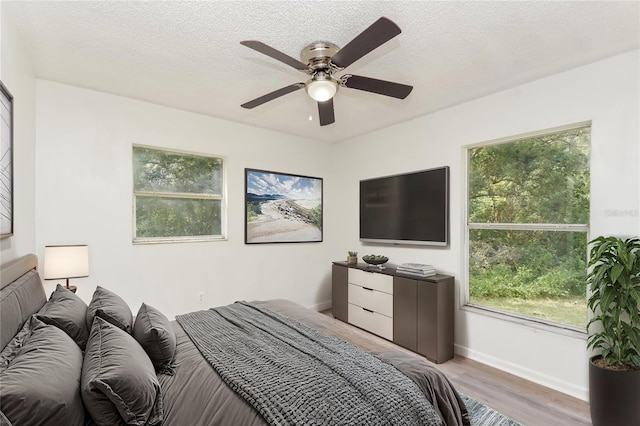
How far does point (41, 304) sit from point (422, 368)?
2.23 m

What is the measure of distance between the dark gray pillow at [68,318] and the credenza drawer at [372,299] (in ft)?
9.14

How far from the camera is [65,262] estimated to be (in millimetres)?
2578

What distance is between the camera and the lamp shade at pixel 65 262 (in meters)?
2.53

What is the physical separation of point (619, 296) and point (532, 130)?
4.79ft

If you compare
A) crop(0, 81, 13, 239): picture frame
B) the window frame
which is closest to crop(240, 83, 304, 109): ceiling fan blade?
crop(0, 81, 13, 239): picture frame

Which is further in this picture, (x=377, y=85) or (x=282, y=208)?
(x=282, y=208)

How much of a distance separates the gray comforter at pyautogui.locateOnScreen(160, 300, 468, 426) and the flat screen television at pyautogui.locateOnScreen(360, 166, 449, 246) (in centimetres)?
196

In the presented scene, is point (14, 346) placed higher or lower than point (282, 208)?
lower

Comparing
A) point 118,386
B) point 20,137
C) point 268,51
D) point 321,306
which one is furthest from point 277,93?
point 321,306

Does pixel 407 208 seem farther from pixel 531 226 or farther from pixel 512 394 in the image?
pixel 512 394

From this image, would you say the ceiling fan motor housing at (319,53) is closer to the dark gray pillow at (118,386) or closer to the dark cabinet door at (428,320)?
the dark gray pillow at (118,386)

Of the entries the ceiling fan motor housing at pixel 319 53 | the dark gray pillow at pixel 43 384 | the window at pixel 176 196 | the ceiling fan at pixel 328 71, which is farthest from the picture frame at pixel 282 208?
Answer: the dark gray pillow at pixel 43 384

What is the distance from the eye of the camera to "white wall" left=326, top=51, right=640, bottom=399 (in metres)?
2.30

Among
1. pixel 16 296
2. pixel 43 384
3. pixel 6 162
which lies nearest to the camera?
pixel 43 384
